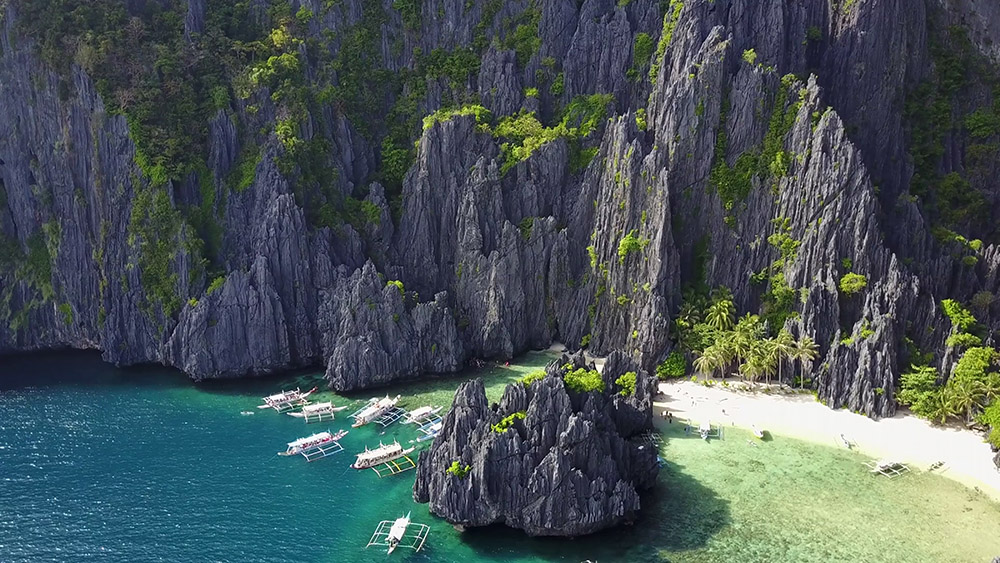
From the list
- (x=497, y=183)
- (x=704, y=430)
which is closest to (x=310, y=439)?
(x=704, y=430)

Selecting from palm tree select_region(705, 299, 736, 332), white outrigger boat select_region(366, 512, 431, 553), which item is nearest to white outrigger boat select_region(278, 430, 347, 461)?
white outrigger boat select_region(366, 512, 431, 553)

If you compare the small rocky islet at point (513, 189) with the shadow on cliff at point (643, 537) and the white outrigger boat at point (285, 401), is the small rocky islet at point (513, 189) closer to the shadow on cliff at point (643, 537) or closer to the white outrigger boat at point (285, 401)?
the white outrigger boat at point (285, 401)

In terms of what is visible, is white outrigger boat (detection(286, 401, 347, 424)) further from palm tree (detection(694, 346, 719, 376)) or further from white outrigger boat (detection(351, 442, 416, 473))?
palm tree (detection(694, 346, 719, 376))

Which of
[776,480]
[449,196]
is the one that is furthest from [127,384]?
[776,480]

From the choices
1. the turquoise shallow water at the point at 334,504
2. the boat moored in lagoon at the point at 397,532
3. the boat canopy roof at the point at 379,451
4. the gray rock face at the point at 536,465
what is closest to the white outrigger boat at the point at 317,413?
the turquoise shallow water at the point at 334,504

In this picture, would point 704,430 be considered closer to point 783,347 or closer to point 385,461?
point 783,347
